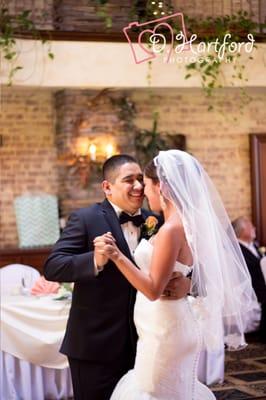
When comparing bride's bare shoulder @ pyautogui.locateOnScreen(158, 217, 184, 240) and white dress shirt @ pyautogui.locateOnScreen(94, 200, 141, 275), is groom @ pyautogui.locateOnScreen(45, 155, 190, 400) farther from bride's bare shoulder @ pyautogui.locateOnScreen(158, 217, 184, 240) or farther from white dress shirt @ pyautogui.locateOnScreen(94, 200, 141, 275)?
bride's bare shoulder @ pyautogui.locateOnScreen(158, 217, 184, 240)

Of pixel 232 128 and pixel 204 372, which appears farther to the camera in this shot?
pixel 232 128

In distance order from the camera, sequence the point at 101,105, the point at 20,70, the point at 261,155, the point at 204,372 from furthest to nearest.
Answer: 1. the point at 261,155
2. the point at 101,105
3. the point at 20,70
4. the point at 204,372

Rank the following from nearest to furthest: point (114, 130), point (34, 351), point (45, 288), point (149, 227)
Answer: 1. point (149, 227)
2. point (34, 351)
3. point (45, 288)
4. point (114, 130)

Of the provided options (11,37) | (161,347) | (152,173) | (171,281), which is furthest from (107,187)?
(11,37)

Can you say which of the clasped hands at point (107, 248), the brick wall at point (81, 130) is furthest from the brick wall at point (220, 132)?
the clasped hands at point (107, 248)

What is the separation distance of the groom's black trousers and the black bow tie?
2.11ft

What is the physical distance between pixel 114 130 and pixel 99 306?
19.7ft

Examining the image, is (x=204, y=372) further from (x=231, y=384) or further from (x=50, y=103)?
(x=50, y=103)

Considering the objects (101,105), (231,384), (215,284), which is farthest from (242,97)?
(215,284)

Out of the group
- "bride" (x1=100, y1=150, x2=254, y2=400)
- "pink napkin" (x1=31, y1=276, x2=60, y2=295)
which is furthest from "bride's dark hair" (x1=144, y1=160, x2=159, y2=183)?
"pink napkin" (x1=31, y1=276, x2=60, y2=295)

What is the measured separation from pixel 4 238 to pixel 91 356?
6.17m

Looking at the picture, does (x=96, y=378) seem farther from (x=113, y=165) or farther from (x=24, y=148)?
(x=24, y=148)

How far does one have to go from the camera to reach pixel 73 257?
10.3 ft

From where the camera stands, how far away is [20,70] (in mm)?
7789
